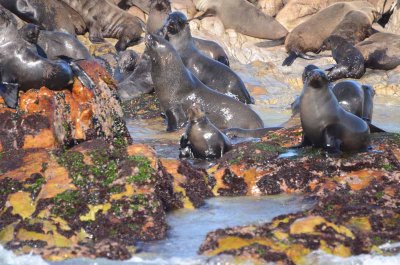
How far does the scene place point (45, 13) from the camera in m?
17.2

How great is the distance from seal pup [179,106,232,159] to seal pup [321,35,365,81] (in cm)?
884

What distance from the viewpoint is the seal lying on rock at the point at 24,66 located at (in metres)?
7.60

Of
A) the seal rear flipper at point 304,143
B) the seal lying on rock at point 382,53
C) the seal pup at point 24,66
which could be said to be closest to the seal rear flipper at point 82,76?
the seal pup at point 24,66

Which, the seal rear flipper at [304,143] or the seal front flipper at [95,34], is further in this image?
the seal front flipper at [95,34]

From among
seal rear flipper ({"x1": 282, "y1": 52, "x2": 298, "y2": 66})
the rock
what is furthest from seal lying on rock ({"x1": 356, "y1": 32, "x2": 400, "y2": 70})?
the rock

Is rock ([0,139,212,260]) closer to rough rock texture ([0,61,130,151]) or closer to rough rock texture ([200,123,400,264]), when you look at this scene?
rough rock texture ([0,61,130,151])

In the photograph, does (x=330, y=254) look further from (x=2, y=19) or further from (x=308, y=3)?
(x=308, y=3)

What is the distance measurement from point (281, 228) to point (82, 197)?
1.60 meters

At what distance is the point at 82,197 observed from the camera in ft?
19.6

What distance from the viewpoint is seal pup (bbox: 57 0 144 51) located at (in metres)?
18.6

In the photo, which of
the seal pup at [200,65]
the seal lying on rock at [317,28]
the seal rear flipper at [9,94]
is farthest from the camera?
the seal lying on rock at [317,28]

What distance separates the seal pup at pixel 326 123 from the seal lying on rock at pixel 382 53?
33.7 feet

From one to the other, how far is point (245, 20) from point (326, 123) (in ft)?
44.3

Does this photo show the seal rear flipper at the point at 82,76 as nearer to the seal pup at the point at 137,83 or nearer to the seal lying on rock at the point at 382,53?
the seal pup at the point at 137,83
